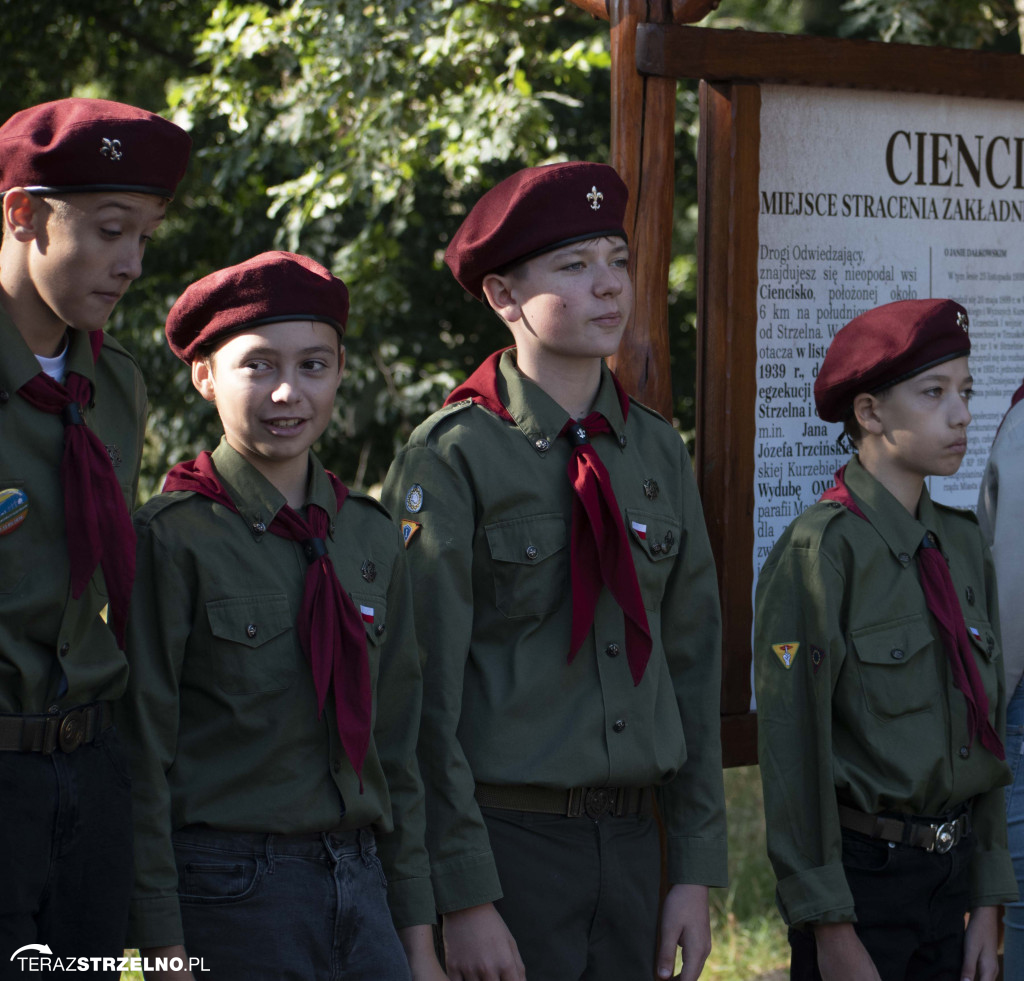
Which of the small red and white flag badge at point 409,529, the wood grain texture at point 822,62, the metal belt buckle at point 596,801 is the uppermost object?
the wood grain texture at point 822,62

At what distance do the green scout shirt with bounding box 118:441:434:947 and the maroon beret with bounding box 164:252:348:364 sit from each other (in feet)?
0.81

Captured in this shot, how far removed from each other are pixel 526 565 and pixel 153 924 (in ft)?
3.17

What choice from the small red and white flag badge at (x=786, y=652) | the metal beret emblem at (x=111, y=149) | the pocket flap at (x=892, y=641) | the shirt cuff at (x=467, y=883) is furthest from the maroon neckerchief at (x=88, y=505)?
A: the pocket flap at (x=892, y=641)

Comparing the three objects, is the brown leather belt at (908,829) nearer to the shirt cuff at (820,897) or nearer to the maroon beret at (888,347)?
the shirt cuff at (820,897)

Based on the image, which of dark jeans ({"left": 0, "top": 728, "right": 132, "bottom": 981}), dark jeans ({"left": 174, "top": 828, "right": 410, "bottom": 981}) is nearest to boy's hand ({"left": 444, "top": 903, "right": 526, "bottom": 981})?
dark jeans ({"left": 174, "top": 828, "right": 410, "bottom": 981})

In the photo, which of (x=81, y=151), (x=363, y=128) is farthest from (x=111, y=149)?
(x=363, y=128)

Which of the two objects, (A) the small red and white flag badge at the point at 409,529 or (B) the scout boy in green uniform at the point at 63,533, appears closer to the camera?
(B) the scout boy in green uniform at the point at 63,533

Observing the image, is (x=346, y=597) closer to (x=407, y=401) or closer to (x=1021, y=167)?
(x=1021, y=167)

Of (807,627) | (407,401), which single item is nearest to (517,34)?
(407,401)

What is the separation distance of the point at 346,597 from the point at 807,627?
1114 mm

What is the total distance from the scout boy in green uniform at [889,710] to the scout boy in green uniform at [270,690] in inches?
35.2

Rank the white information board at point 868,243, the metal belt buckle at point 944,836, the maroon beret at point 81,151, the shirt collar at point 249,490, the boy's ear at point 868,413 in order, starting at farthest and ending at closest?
1. the white information board at point 868,243
2. the boy's ear at point 868,413
3. the metal belt buckle at point 944,836
4. the shirt collar at point 249,490
5. the maroon beret at point 81,151

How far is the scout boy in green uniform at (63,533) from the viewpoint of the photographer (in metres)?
2.08

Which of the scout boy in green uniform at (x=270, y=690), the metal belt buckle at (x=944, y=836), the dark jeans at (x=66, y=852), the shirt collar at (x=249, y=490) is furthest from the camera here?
the metal belt buckle at (x=944, y=836)
